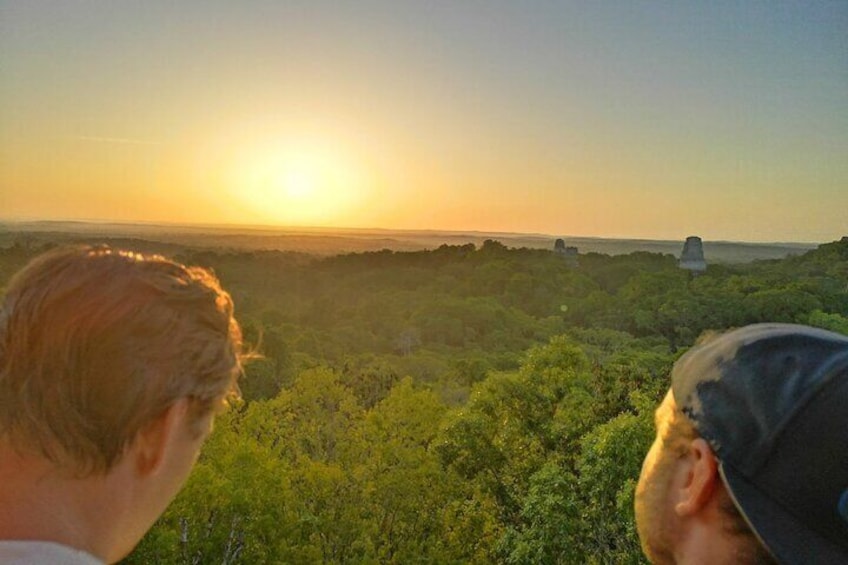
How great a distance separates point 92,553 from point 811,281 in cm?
7488

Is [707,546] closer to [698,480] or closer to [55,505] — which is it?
[698,480]

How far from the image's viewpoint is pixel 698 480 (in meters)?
1.03

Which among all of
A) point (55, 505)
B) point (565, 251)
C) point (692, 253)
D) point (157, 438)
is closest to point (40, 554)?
point (55, 505)

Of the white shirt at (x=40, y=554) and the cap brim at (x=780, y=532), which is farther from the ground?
the cap brim at (x=780, y=532)

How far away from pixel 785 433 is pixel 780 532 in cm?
13

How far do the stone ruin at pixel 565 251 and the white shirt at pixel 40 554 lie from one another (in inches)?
5271

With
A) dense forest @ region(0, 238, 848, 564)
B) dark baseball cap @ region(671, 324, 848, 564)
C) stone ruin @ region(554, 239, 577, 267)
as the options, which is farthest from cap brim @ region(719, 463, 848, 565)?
stone ruin @ region(554, 239, 577, 267)

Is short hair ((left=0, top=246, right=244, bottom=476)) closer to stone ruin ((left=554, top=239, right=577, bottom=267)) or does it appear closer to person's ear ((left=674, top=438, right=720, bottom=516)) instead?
person's ear ((left=674, top=438, right=720, bottom=516))

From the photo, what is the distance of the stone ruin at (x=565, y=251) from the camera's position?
13562 centimetres

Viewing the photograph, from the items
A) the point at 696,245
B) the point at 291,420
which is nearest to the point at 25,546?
the point at 291,420

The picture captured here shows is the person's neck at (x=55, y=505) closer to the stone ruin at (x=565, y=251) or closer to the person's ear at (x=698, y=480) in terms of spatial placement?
the person's ear at (x=698, y=480)

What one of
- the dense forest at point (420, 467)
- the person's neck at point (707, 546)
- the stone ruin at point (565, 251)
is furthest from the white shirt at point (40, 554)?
the stone ruin at point (565, 251)

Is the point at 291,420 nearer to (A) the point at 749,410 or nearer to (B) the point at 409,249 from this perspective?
(A) the point at 749,410

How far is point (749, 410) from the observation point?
3.25 ft
